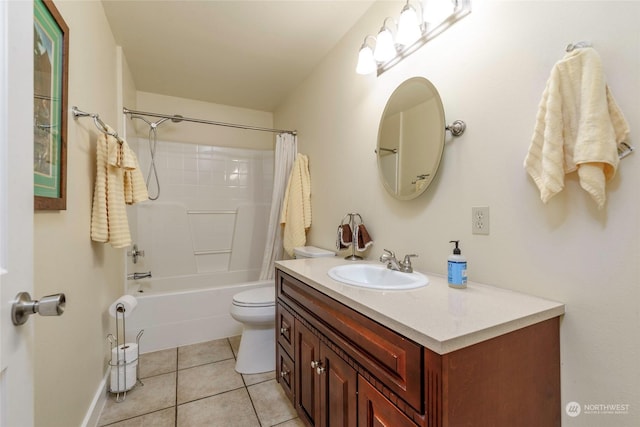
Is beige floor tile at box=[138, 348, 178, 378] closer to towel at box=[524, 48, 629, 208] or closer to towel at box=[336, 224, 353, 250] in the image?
towel at box=[336, 224, 353, 250]

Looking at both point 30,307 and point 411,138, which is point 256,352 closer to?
point 30,307

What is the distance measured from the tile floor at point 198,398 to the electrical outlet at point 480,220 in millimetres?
1306

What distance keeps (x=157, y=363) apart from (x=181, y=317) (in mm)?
349

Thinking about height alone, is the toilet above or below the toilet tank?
below

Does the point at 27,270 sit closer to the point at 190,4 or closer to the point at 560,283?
the point at 560,283

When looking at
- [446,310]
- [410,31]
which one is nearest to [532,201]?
[446,310]

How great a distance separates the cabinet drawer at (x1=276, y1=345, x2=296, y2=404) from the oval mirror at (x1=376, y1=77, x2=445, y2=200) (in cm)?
108

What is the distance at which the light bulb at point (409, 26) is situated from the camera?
132 centimetres

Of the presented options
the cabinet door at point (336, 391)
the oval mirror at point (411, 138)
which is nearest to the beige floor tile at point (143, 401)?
the cabinet door at point (336, 391)

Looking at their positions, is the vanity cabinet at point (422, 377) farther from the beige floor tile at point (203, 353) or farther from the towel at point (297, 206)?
the towel at point (297, 206)

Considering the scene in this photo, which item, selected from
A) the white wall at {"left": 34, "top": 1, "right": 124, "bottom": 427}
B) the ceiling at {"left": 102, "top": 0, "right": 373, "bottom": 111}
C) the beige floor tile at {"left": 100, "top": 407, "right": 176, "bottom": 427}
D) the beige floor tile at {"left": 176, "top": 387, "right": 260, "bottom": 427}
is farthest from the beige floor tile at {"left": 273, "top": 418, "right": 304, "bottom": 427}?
the ceiling at {"left": 102, "top": 0, "right": 373, "bottom": 111}

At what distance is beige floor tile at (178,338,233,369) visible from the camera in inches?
78.6

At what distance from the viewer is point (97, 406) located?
144 cm

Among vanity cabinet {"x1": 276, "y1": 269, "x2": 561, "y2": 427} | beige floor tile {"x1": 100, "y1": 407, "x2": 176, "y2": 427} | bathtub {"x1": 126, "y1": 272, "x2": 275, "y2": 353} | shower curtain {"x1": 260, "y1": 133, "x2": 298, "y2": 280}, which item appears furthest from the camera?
shower curtain {"x1": 260, "y1": 133, "x2": 298, "y2": 280}
